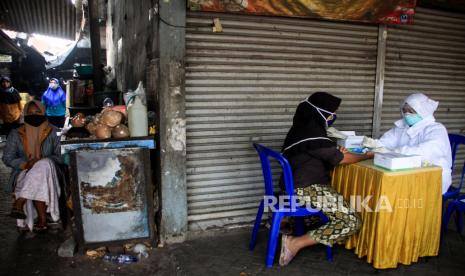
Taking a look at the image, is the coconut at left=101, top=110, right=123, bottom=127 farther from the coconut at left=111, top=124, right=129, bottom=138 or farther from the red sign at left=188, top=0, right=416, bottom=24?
the red sign at left=188, top=0, right=416, bottom=24

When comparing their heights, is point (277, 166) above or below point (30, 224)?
above

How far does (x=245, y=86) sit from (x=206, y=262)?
6.35 feet

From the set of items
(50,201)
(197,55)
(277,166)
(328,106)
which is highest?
(197,55)

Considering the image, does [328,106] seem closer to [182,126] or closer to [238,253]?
[182,126]

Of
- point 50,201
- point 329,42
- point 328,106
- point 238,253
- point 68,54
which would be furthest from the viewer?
point 68,54

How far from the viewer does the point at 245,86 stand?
4008 mm

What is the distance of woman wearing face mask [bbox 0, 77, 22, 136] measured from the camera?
8805mm

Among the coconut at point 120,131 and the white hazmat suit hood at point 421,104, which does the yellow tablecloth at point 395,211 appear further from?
the coconut at point 120,131

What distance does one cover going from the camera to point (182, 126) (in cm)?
369

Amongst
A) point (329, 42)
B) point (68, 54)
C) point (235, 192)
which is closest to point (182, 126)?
point (235, 192)

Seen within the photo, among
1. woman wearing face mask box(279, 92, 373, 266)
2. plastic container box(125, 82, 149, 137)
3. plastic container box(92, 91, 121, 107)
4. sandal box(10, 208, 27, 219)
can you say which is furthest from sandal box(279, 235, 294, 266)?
plastic container box(92, 91, 121, 107)

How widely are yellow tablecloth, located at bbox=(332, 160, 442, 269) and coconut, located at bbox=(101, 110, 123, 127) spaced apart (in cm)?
231

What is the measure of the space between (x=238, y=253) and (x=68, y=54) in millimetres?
10735

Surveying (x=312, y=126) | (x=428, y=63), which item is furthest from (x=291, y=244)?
(x=428, y=63)
